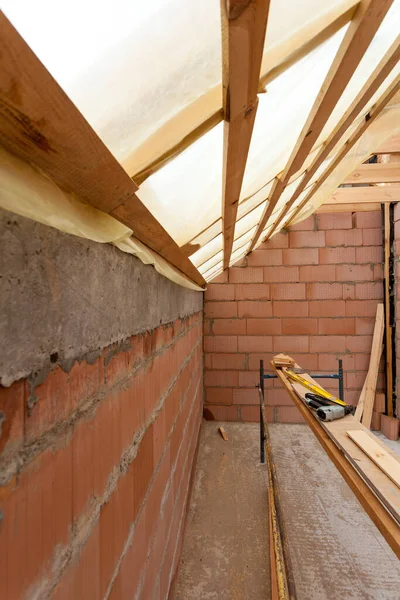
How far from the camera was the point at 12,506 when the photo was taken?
46 centimetres

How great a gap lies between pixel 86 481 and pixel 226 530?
237 centimetres

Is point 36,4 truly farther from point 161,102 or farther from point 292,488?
point 292,488

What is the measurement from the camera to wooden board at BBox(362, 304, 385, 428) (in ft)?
14.1

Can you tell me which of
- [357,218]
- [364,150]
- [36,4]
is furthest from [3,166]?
[357,218]

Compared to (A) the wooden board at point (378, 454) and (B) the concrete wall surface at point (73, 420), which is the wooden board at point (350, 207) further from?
(B) the concrete wall surface at point (73, 420)

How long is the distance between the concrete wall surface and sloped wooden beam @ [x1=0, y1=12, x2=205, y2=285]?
0.31 feet

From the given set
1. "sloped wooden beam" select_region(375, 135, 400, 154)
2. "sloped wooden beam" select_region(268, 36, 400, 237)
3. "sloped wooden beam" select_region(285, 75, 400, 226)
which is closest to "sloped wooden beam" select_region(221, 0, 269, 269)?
"sloped wooden beam" select_region(268, 36, 400, 237)

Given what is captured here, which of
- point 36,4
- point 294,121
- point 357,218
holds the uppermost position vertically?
point 357,218

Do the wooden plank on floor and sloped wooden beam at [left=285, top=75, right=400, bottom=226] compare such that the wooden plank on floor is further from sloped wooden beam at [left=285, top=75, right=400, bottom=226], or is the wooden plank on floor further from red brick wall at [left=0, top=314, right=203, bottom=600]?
sloped wooden beam at [left=285, top=75, right=400, bottom=226]

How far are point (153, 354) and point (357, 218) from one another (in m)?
4.02

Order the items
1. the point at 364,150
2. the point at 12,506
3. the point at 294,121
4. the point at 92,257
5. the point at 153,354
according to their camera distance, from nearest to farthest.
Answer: the point at 12,506 → the point at 92,257 → the point at 294,121 → the point at 153,354 → the point at 364,150

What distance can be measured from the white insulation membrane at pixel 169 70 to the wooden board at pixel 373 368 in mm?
3785

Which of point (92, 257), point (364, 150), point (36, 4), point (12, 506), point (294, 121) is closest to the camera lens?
point (36, 4)

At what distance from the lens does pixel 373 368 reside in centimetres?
433
